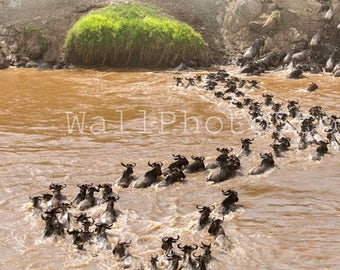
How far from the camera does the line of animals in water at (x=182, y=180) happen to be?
676 cm

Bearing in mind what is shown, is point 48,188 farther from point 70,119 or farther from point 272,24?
point 272,24

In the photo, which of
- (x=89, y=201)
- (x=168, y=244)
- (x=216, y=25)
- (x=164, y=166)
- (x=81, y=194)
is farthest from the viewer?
(x=216, y=25)

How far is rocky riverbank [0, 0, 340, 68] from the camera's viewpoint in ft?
73.6

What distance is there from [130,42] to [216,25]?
15.4 ft

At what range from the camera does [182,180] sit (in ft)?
31.5

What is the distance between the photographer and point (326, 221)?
772 centimetres

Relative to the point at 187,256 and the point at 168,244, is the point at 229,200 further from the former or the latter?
the point at 187,256

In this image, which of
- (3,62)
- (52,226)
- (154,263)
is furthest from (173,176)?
(3,62)

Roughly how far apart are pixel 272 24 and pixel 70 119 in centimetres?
1201

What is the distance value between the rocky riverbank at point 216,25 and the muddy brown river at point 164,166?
459 cm

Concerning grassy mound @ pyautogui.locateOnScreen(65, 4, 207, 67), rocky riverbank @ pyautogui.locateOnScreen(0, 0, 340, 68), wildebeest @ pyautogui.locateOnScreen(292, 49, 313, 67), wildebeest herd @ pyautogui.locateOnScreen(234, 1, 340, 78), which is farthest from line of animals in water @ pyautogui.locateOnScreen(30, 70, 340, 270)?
rocky riverbank @ pyautogui.locateOnScreen(0, 0, 340, 68)

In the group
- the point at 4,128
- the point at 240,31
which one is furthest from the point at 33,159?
the point at 240,31

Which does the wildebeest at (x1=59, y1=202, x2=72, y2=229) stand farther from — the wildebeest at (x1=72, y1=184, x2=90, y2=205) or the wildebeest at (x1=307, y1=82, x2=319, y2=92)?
the wildebeest at (x1=307, y1=82, x2=319, y2=92)

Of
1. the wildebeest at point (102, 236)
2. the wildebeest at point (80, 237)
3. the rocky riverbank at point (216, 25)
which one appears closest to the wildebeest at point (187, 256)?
the wildebeest at point (102, 236)
